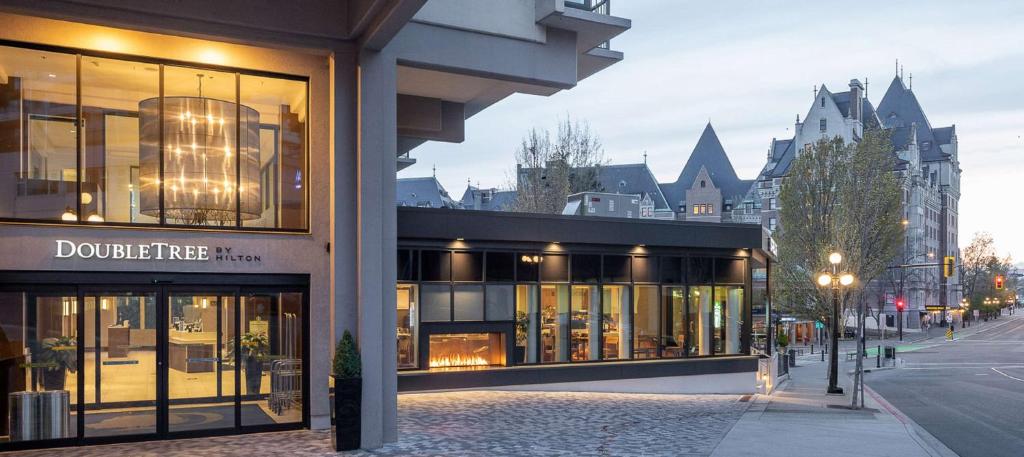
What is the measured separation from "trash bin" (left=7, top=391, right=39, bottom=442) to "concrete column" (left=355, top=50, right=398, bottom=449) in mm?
4949

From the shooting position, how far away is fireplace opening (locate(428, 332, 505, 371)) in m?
20.7

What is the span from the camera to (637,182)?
126 m

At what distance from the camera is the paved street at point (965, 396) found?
19062 millimetres

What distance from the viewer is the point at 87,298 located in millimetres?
12961

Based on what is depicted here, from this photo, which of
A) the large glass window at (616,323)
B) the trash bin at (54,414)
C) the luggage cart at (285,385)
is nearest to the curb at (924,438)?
the large glass window at (616,323)

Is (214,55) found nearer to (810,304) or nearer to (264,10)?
(264,10)

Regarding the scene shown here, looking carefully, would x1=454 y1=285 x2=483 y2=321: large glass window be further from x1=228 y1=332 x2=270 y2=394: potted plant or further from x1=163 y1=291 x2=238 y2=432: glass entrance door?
x1=163 y1=291 x2=238 y2=432: glass entrance door

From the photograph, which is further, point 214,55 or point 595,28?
point 595,28

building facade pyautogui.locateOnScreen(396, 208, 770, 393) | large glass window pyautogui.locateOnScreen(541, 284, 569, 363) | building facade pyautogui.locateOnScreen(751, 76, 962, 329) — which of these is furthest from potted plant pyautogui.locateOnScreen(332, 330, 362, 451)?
building facade pyautogui.locateOnScreen(751, 76, 962, 329)

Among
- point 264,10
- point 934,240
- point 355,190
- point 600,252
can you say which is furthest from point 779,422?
point 934,240

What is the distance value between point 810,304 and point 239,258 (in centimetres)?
4209

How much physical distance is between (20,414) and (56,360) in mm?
909

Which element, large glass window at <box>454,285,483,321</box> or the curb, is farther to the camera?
large glass window at <box>454,285,483,321</box>

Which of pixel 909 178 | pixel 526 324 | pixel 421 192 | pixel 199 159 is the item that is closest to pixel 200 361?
pixel 199 159
